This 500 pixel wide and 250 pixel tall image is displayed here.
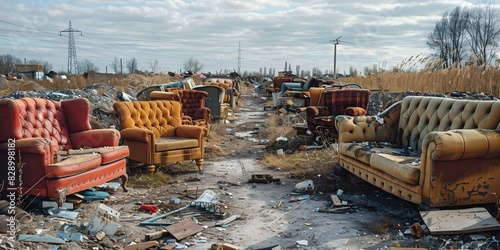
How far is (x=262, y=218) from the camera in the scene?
191 inches

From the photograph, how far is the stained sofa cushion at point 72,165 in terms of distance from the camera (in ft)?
15.1

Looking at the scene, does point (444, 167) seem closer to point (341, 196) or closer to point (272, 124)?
point (341, 196)

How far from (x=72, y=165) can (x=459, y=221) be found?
382 centimetres

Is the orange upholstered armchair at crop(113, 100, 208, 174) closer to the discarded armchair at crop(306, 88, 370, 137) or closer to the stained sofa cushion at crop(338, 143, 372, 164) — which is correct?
the stained sofa cushion at crop(338, 143, 372, 164)

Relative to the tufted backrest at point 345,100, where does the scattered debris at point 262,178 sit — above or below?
below

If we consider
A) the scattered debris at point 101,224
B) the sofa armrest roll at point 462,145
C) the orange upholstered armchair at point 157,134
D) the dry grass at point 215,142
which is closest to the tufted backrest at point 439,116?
the sofa armrest roll at point 462,145

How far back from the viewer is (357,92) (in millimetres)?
9711

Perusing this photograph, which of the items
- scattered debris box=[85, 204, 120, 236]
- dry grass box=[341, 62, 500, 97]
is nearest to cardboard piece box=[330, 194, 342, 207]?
scattered debris box=[85, 204, 120, 236]

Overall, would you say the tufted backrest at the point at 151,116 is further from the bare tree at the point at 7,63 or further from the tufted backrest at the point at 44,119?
the bare tree at the point at 7,63

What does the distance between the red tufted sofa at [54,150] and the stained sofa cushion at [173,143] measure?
754mm

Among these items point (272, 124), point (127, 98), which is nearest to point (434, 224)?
point (127, 98)

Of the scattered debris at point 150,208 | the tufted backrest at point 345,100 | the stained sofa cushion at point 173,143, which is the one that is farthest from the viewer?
the tufted backrest at point 345,100

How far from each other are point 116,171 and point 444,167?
375 centimetres

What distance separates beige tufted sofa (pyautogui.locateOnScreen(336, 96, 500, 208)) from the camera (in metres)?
4.20
